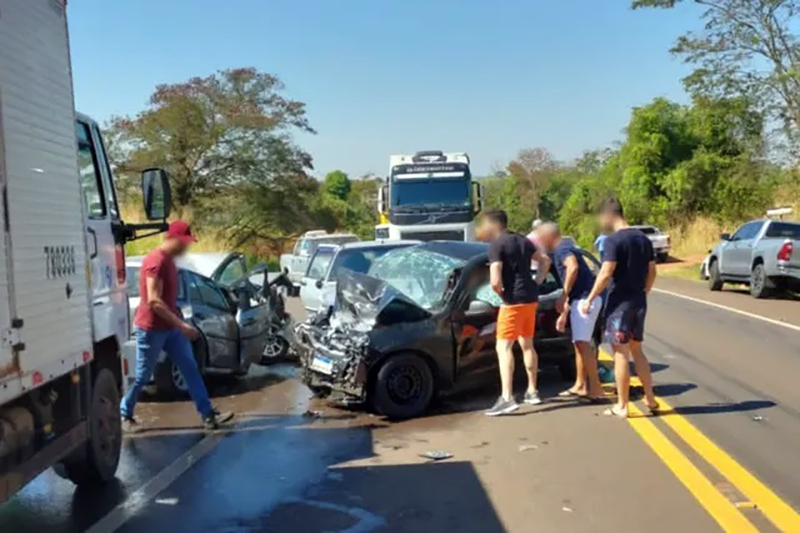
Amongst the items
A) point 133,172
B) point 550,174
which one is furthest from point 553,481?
point 550,174

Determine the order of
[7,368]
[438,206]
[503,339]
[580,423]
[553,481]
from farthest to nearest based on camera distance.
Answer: [438,206]
[503,339]
[580,423]
[553,481]
[7,368]

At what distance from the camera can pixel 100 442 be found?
6.24 metres

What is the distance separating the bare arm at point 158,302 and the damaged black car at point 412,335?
1573mm

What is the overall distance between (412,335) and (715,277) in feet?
55.0

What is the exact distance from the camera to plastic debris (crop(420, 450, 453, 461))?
6969 mm

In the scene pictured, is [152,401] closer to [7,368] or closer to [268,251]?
[7,368]

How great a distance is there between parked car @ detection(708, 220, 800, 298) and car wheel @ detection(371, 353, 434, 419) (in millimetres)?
13089

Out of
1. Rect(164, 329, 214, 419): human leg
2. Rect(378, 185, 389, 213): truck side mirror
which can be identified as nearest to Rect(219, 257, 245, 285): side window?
Rect(164, 329, 214, 419): human leg

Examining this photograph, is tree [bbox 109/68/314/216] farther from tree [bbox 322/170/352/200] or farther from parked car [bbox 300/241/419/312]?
tree [bbox 322/170/352/200]

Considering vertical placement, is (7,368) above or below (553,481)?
above

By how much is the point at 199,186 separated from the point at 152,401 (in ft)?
98.9

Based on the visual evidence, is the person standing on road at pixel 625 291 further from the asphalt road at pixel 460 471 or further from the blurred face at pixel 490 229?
the blurred face at pixel 490 229

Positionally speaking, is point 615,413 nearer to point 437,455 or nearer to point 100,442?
point 437,455

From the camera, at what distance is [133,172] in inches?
1457
